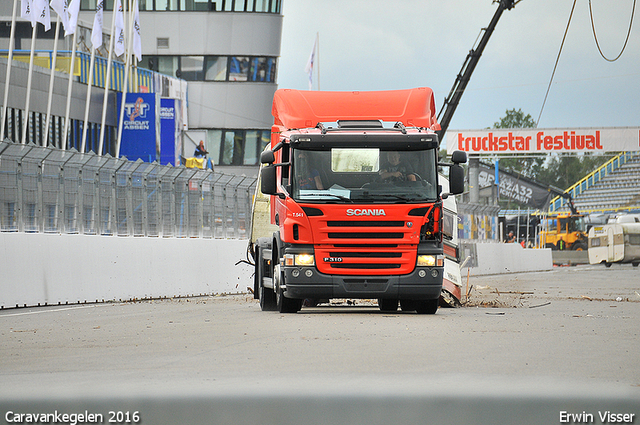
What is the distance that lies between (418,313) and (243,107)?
47.6 meters

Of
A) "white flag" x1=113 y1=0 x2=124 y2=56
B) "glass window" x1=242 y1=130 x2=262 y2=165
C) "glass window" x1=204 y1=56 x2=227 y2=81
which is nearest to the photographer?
"white flag" x1=113 y1=0 x2=124 y2=56

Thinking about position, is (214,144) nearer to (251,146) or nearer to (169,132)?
(251,146)

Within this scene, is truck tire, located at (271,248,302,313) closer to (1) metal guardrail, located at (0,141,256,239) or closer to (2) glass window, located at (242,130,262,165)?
(1) metal guardrail, located at (0,141,256,239)

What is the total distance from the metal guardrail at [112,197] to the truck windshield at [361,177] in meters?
5.61

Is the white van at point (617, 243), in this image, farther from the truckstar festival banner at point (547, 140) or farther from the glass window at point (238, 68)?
the glass window at point (238, 68)

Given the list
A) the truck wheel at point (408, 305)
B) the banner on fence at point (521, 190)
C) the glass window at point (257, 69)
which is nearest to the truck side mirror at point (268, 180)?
the truck wheel at point (408, 305)

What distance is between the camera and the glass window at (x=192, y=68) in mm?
60969

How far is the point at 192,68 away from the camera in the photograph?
61.0m

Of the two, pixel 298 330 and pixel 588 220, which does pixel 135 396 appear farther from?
pixel 588 220

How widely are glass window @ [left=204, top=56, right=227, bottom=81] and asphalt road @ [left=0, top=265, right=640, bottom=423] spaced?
1798 inches

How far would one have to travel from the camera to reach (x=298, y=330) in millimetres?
11578

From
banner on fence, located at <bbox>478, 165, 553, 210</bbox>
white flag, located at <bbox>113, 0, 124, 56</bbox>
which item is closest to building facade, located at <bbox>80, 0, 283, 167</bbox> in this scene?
banner on fence, located at <bbox>478, 165, 553, 210</bbox>

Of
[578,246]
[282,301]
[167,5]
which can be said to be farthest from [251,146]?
[282,301]

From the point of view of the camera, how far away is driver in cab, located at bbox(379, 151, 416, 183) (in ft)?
44.9
